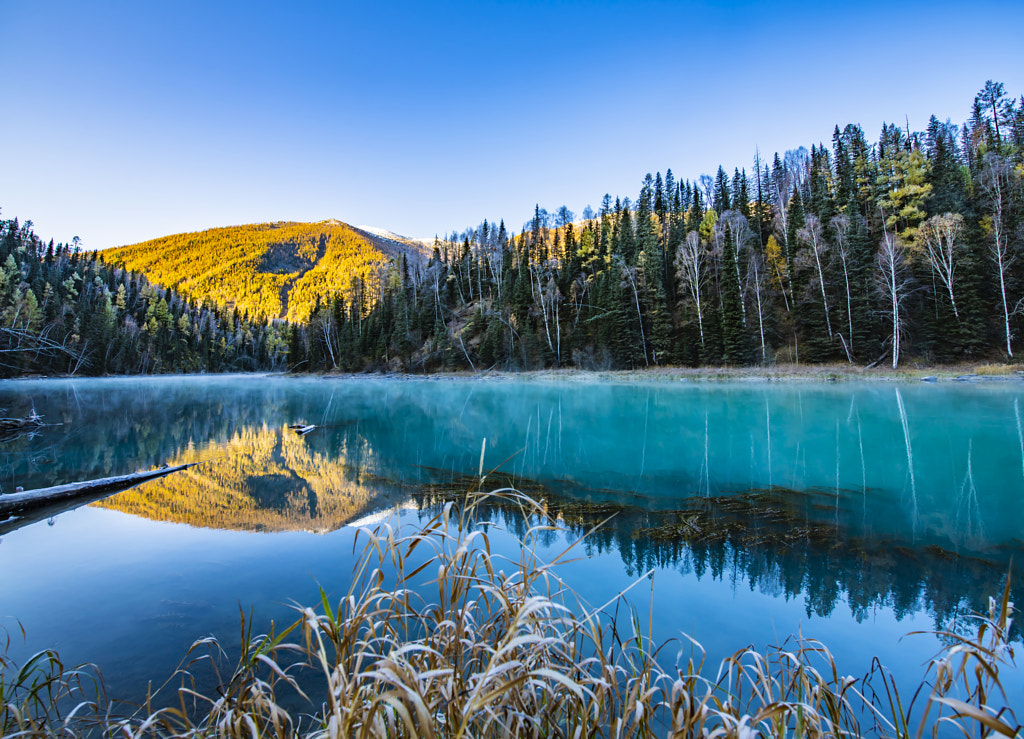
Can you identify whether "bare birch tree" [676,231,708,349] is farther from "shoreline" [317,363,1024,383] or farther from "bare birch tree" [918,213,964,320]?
"bare birch tree" [918,213,964,320]

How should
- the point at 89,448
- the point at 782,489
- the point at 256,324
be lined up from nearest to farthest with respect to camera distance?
1. the point at 782,489
2. the point at 89,448
3. the point at 256,324

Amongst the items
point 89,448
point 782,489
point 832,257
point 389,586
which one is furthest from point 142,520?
point 832,257

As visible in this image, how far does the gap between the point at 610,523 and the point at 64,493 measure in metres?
8.77

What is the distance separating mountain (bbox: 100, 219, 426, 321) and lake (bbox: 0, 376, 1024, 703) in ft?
393

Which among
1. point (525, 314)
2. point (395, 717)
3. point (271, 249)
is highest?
point (271, 249)

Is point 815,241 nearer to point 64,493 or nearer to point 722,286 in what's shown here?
point 722,286

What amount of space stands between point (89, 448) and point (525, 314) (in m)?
35.0

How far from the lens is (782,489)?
23.3ft

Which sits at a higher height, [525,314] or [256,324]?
[256,324]

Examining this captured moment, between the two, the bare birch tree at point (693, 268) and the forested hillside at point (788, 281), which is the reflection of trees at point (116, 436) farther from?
the bare birch tree at point (693, 268)

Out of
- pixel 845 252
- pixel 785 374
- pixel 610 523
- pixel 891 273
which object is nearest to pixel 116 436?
pixel 610 523

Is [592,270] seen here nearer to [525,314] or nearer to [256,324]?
[525,314]

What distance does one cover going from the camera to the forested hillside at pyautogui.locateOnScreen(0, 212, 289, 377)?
5641 cm

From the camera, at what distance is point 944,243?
26422mm
